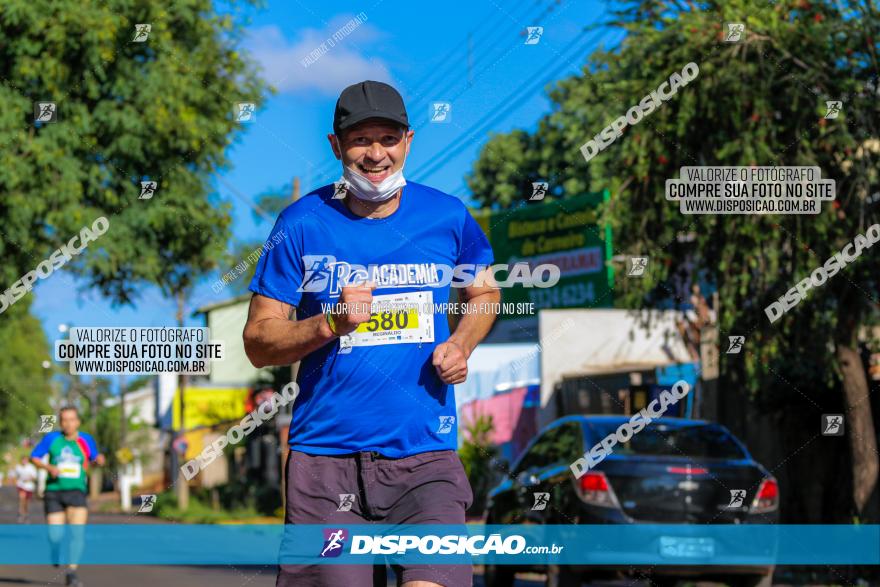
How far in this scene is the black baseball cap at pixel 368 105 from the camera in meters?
4.39

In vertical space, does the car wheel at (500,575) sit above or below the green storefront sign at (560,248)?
below

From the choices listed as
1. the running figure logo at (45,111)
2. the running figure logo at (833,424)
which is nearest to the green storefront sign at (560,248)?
the running figure logo at (833,424)

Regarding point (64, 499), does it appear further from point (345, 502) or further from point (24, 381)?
point (24, 381)

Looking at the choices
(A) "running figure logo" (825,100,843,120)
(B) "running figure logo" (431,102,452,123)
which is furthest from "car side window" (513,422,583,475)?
(A) "running figure logo" (825,100,843,120)

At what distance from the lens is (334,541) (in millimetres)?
4117

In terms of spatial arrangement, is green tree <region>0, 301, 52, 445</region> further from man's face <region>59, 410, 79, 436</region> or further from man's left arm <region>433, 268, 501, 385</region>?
man's left arm <region>433, 268, 501, 385</region>

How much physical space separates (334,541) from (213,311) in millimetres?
52869

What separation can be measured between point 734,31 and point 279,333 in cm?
950

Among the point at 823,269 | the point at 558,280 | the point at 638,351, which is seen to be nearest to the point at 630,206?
the point at 823,269

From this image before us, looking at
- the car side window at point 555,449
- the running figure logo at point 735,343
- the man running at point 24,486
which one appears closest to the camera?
the car side window at point 555,449

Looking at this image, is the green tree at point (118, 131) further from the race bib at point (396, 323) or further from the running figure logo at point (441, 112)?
the race bib at point (396, 323)

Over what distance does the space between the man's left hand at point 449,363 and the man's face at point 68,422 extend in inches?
396

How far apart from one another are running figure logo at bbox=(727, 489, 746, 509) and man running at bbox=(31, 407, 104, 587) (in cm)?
618

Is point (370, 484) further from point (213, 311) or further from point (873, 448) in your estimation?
point (213, 311)
